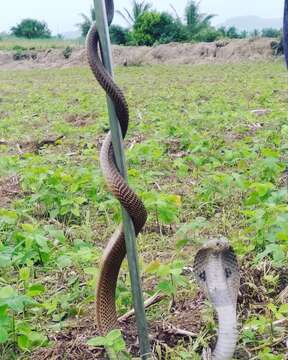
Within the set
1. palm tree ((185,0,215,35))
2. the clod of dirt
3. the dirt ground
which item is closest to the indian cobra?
the clod of dirt

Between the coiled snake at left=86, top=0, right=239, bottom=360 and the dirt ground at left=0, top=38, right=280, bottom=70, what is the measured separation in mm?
25033

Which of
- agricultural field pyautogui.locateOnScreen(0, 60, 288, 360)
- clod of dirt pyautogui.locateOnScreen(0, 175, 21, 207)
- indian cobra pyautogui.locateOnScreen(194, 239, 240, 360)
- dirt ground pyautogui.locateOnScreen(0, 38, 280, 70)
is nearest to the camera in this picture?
indian cobra pyautogui.locateOnScreen(194, 239, 240, 360)

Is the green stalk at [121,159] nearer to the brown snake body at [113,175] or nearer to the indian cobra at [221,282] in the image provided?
the brown snake body at [113,175]

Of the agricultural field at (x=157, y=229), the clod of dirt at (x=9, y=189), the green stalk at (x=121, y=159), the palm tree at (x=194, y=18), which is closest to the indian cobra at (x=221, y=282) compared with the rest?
the agricultural field at (x=157, y=229)

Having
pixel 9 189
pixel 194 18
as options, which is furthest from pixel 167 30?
pixel 9 189

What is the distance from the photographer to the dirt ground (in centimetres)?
2741

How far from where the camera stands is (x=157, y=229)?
3578 millimetres

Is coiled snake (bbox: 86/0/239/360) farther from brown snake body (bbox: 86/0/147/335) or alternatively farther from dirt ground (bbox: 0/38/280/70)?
dirt ground (bbox: 0/38/280/70)

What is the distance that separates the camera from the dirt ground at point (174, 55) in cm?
2741

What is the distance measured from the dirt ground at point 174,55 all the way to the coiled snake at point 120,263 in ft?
82.1

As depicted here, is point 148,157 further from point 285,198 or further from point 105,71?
point 105,71

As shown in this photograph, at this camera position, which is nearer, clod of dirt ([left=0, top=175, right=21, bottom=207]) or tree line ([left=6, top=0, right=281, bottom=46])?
clod of dirt ([left=0, top=175, right=21, bottom=207])

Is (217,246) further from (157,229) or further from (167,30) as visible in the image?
(167,30)

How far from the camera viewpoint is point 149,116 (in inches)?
323
